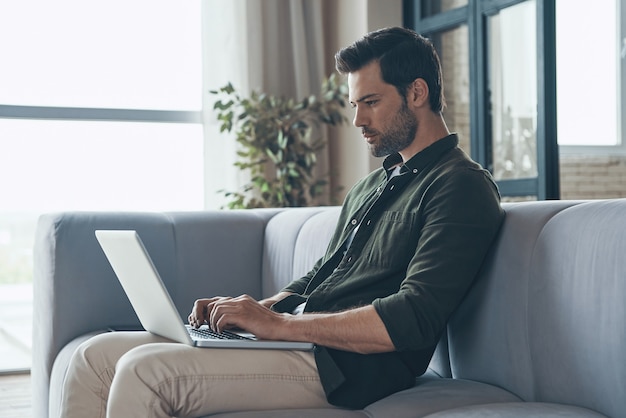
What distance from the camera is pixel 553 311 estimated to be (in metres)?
1.70

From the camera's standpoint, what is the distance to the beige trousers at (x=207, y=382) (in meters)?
1.68

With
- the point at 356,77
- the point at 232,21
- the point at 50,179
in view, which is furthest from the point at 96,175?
the point at 356,77

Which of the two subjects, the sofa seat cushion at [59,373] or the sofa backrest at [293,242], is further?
the sofa backrest at [293,242]

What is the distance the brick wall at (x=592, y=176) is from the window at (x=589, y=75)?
0.08 meters

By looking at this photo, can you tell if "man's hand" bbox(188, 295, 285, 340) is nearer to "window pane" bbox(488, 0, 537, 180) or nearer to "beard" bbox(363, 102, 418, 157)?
"beard" bbox(363, 102, 418, 157)

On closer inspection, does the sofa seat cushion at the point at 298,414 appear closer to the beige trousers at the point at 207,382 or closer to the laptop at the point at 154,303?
the beige trousers at the point at 207,382

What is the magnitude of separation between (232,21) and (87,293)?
244cm

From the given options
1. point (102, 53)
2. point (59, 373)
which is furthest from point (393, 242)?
point (102, 53)

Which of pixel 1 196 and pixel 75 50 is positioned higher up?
pixel 75 50

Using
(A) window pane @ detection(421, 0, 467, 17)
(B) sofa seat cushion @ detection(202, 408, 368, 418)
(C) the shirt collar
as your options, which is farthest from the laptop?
(A) window pane @ detection(421, 0, 467, 17)

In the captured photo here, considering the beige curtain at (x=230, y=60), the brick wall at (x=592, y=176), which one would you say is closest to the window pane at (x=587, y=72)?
the brick wall at (x=592, y=176)

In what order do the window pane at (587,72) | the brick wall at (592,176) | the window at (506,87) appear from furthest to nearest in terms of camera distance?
the brick wall at (592,176) < the window pane at (587,72) < the window at (506,87)

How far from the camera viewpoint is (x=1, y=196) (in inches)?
184

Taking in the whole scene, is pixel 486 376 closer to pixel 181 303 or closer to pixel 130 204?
pixel 181 303
